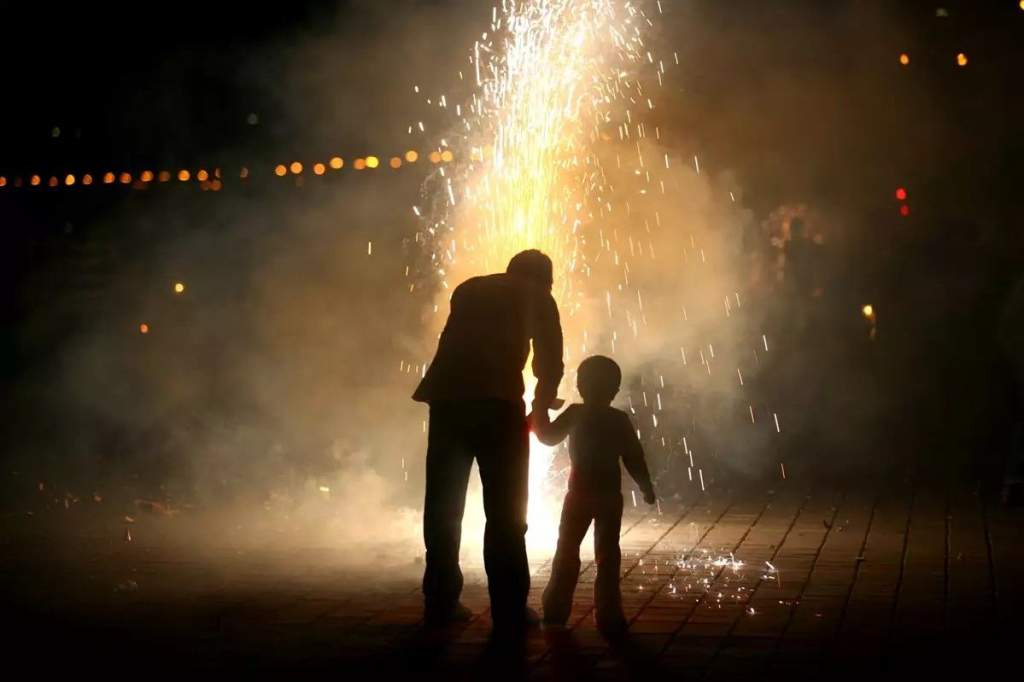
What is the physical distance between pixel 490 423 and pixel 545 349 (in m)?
0.38

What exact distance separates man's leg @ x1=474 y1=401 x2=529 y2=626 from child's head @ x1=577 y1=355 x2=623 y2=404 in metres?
0.28

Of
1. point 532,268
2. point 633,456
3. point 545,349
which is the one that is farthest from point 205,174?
point 633,456

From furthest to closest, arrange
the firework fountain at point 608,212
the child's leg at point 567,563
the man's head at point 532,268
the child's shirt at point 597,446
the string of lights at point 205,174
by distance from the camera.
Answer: the string of lights at point 205,174 < the firework fountain at point 608,212 < the man's head at point 532,268 < the child's shirt at point 597,446 < the child's leg at point 567,563

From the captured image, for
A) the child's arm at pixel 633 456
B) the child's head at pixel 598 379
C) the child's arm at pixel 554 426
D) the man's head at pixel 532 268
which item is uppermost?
the man's head at pixel 532 268

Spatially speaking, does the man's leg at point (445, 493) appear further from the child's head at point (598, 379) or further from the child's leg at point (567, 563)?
the child's head at point (598, 379)

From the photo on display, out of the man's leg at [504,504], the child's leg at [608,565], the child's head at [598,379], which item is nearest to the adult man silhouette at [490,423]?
the man's leg at [504,504]

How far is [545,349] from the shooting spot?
187 inches

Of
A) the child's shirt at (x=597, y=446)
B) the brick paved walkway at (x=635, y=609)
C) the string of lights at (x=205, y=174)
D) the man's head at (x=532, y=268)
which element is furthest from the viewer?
the string of lights at (x=205, y=174)

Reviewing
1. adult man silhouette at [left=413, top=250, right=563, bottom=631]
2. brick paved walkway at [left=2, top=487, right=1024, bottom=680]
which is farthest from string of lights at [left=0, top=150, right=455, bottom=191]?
adult man silhouette at [left=413, top=250, right=563, bottom=631]

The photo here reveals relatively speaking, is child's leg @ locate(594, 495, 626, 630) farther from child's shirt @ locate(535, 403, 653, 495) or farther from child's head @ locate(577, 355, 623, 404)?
child's head @ locate(577, 355, 623, 404)

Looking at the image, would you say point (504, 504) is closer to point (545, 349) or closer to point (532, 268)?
point (545, 349)

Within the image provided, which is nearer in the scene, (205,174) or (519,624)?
(519,624)

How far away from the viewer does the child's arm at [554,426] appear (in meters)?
4.71

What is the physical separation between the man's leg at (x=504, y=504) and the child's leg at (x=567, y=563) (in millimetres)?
105
